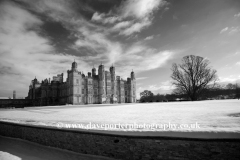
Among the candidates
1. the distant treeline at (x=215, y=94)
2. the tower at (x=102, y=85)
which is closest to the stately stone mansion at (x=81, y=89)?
the tower at (x=102, y=85)

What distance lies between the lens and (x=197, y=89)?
28141mm

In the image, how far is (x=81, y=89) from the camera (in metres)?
54.9

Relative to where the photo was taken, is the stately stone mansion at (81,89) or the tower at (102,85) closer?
the stately stone mansion at (81,89)

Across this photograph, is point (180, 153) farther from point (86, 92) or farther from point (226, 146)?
point (86, 92)

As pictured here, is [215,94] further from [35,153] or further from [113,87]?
[35,153]

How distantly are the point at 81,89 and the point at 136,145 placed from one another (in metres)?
52.0

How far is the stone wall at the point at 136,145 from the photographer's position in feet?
15.1

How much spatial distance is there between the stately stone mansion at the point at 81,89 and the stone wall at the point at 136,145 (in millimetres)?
45609

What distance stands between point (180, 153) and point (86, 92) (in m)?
54.5

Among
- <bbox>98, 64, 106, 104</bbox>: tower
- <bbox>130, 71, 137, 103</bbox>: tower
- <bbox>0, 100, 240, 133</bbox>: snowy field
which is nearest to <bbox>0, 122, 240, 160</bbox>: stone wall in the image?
<bbox>0, 100, 240, 133</bbox>: snowy field

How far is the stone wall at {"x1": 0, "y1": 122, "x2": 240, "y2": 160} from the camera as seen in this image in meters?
4.61

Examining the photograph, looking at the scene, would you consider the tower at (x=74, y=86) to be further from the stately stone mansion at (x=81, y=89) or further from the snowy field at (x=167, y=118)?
the snowy field at (x=167, y=118)

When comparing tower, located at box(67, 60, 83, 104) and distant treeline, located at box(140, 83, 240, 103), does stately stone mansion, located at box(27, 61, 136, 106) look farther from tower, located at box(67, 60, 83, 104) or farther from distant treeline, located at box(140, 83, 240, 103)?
distant treeline, located at box(140, 83, 240, 103)

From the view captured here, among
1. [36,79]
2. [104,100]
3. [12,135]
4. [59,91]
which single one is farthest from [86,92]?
[12,135]
